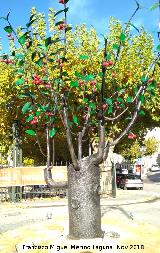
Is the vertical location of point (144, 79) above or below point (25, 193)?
above

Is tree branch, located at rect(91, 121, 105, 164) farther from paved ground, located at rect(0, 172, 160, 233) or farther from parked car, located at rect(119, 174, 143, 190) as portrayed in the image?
parked car, located at rect(119, 174, 143, 190)

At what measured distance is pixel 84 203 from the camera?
33.8 ft

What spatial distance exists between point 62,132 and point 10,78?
204 inches

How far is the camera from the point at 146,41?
92.9 ft

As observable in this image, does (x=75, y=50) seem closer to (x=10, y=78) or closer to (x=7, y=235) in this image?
(x=10, y=78)

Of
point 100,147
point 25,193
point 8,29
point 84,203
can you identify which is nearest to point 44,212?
point 25,193

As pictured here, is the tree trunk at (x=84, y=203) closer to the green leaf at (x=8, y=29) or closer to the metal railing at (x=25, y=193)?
the green leaf at (x=8, y=29)

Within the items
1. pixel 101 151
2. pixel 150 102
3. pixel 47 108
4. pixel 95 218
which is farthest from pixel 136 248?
pixel 150 102

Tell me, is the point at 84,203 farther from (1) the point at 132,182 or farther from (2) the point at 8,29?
(1) the point at 132,182

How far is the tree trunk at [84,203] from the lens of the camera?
10.3 metres

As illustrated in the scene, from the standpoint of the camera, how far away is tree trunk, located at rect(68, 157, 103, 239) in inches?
406

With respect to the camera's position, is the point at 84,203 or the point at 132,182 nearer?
the point at 84,203

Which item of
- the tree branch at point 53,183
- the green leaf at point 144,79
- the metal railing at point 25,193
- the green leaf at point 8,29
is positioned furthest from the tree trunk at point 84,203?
the metal railing at point 25,193

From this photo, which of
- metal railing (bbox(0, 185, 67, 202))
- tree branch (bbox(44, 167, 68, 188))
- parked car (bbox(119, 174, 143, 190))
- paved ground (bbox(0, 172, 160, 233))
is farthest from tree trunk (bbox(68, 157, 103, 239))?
parked car (bbox(119, 174, 143, 190))
